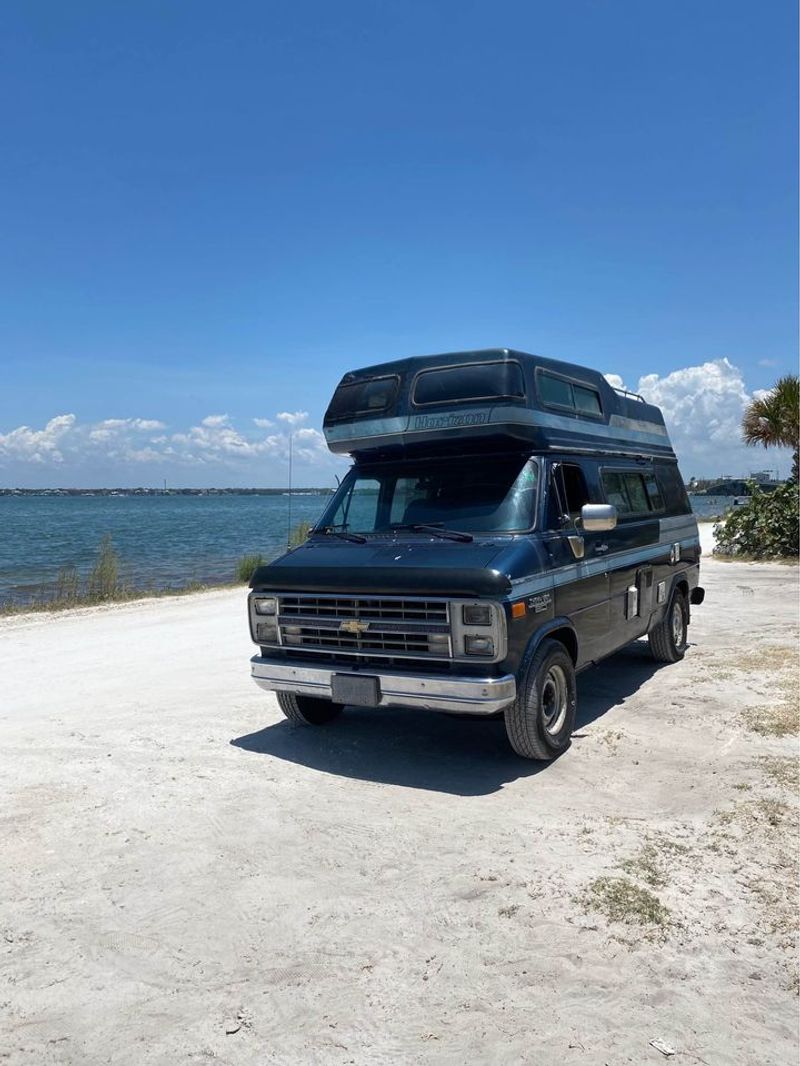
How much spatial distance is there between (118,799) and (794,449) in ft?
67.6

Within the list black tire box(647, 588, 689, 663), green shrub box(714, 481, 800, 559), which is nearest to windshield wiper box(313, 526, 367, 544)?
black tire box(647, 588, 689, 663)

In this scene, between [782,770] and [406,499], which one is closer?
[782,770]

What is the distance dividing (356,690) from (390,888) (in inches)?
69.8

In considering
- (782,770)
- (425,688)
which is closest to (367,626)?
(425,688)

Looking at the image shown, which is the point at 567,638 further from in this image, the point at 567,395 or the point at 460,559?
the point at 567,395

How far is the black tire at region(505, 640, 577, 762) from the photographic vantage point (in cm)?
558

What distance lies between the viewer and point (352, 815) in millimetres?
5004

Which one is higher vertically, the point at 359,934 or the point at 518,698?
the point at 518,698

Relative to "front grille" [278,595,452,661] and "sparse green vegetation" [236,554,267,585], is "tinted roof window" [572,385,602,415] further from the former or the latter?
"sparse green vegetation" [236,554,267,585]

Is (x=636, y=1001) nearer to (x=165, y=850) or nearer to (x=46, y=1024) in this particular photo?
(x=46, y=1024)

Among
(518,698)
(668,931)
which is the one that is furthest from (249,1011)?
(518,698)

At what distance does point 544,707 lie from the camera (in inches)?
236

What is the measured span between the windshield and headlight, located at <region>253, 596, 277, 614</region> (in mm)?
942

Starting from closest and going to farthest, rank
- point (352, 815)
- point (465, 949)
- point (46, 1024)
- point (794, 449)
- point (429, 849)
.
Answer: point (46, 1024)
point (465, 949)
point (429, 849)
point (352, 815)
point (794, 449)
